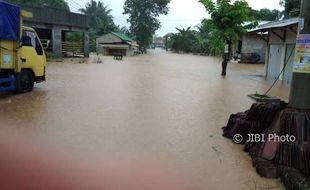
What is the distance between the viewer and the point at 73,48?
1453 inches

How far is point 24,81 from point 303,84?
8.90m

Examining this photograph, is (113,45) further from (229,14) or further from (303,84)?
(303,84)

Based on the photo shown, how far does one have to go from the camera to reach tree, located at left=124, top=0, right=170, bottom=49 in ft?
218

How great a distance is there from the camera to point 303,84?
5520 millimetres

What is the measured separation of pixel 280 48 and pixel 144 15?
49.3m

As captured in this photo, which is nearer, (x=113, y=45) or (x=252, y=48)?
(x=252, y=48)

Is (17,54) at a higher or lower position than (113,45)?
lower

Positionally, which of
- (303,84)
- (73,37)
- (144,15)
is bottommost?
(303,84)

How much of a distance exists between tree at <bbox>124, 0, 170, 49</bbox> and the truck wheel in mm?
55804

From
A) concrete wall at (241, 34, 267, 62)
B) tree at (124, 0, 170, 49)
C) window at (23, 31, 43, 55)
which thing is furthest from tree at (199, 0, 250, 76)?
tree at (124, 0, 170, 49)

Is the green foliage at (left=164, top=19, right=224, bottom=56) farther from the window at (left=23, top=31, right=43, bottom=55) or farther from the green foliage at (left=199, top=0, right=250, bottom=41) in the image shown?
the window at (left=23, top=31, right=43, bottom=55)

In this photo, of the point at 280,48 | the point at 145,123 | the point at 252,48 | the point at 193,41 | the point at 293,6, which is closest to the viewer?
the point at 145,123

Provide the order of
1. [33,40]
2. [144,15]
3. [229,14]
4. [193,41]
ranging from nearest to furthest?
[33,40] < [229,14] < [144,15] < [193,41]

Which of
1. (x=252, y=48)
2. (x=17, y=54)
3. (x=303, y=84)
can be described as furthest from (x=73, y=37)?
(x=303, y=84)
